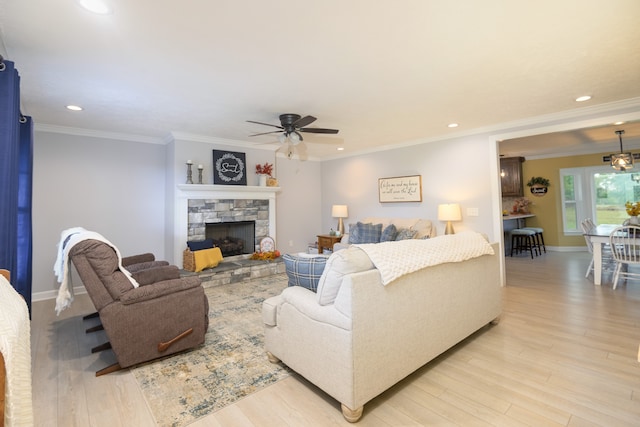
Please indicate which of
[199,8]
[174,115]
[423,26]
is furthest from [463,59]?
[174,115]

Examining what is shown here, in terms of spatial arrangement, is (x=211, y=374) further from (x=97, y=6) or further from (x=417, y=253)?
(x=97, y=6)

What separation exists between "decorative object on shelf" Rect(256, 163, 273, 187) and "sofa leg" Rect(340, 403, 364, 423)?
448cm

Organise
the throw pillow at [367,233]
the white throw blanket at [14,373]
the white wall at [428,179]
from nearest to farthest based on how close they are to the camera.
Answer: the white throw blanket at [14,373], the white wall at [428,179], the throw pillow at [367,233]

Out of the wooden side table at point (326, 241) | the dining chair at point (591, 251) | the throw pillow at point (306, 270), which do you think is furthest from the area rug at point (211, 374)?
the dining chair at point (591, 251)

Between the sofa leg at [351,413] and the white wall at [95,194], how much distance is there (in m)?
4.51

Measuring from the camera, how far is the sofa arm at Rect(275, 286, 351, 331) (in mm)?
1754

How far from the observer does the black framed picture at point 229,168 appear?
5.24 meters

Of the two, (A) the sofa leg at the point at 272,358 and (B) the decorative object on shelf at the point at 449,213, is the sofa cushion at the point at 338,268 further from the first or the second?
(B) the decorative object on shelf at the point at 449,213

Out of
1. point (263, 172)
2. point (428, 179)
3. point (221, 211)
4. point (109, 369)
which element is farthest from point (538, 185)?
point (109, 369)

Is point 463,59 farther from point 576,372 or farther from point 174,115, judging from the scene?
point 174,115

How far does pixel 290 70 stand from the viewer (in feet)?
8.80

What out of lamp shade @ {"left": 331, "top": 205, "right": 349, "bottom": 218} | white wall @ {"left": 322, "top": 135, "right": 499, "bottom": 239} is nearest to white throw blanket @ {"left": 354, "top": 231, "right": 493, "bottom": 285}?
white wall @ {"left": 322, "top": 135, "right": 499, "bottom": 239}

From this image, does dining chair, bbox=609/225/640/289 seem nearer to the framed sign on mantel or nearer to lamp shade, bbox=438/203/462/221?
lamp shade, bbox=438/203/462/221

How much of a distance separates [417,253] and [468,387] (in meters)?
0.98
